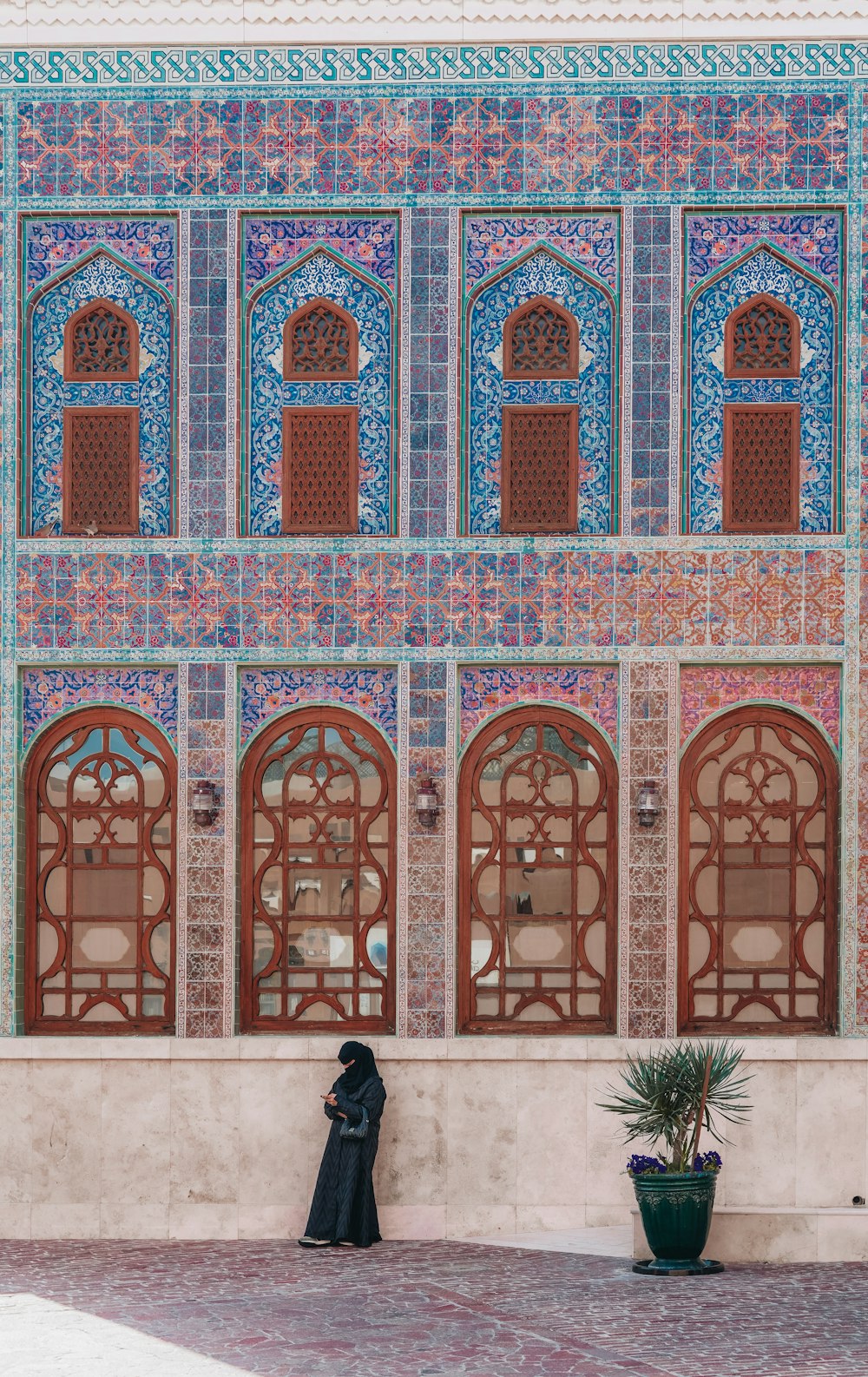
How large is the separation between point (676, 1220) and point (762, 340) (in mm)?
5279

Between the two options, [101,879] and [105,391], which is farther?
[105,391]

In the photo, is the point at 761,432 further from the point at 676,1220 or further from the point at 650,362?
the point at 676,1220

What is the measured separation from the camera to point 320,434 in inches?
466

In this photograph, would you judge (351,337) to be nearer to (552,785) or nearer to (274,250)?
(274,250)

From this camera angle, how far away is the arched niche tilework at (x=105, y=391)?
466 inches

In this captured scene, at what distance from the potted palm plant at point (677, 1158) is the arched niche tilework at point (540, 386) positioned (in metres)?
3.31

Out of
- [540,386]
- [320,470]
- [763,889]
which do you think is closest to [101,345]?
[320,470]

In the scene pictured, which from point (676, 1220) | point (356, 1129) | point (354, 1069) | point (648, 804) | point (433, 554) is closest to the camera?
point (676, 1220)

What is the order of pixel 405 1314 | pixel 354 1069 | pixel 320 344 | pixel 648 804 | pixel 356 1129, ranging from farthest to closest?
pixel 320 344, pixel 648 804, pixel 354 1069, pixel 356 1129, pixel 405 1314

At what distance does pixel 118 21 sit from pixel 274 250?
1.72 m

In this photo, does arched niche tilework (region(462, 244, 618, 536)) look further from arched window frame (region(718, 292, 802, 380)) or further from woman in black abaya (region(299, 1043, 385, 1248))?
woman in black abaya (region(299, 1043, 385, 1248))

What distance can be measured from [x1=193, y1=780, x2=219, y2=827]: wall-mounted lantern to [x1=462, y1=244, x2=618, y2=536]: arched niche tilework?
7.34ft

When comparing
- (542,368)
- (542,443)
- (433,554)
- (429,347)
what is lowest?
(433,554)

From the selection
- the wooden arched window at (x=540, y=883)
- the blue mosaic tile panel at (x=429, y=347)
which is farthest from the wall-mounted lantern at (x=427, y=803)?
the blue mosaic tile panel at (x=429, y=347)
